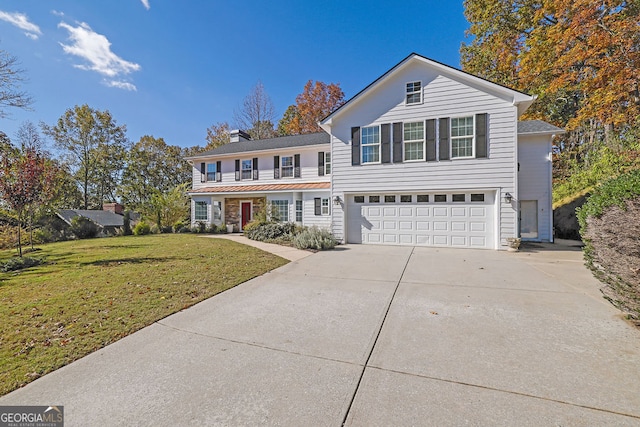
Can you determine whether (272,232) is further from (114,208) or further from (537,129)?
(114,208)

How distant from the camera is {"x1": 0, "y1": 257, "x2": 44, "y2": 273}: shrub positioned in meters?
7.22

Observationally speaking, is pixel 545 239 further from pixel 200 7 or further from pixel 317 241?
pixel 200 7

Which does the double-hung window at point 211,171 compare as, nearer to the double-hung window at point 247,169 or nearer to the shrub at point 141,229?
the double-hung window at point 247,169

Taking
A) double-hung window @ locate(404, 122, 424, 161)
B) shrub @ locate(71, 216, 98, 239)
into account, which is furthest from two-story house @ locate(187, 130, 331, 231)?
shrub @ locate(71, 216, 98, 239)

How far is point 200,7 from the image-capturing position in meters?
10.4

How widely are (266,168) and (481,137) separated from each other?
40.1 feet

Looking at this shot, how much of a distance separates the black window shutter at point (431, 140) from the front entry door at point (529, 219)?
5405 millimetres

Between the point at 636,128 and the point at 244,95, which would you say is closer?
the point at 636,128

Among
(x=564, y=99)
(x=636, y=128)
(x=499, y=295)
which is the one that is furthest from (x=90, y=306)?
(x=564, y=99)

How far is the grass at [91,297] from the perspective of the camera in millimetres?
2947

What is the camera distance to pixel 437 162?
34.7ft

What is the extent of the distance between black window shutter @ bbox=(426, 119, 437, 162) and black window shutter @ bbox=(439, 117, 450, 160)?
0.86 ft

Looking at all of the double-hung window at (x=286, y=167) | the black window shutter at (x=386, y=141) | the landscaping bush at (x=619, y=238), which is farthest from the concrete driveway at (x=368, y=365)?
the double-hung window at (x=286, y=167)

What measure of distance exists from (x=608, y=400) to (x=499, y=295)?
9.31ft
